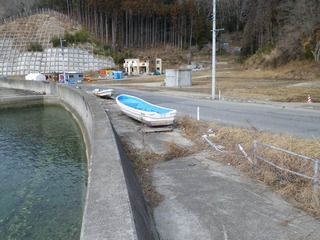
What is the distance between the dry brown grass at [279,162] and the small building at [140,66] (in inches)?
3037

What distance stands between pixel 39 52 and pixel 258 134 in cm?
8931

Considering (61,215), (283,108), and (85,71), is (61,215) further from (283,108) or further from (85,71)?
(85,71)

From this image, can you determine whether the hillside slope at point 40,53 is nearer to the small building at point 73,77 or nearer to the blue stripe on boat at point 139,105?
the small building at point 73,77

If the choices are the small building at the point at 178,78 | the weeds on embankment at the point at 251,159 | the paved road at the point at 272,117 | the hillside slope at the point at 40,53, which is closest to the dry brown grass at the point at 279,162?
the weeds on embankment at the point at 251,159

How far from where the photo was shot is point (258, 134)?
34.8 feet

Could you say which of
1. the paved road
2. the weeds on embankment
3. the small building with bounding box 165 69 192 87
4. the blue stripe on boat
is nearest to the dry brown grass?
the weeds on embankment

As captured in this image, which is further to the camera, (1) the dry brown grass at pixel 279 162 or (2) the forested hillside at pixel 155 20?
(2) the forested hillside at pixel 155 20

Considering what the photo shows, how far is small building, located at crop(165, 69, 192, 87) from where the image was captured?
40.7 metres

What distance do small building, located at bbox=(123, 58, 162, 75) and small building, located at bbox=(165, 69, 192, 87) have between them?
150ft

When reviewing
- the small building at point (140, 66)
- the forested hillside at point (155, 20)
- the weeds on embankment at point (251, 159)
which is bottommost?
the weeds on embankment at point (251, 159)

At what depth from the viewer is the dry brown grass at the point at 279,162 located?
623cm

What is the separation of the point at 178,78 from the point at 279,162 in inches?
1335

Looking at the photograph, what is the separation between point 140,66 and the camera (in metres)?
88.8

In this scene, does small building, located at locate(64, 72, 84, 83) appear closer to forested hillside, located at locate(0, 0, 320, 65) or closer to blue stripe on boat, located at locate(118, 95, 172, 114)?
forested hillside, located at locate(0, 0, 320, 65)
